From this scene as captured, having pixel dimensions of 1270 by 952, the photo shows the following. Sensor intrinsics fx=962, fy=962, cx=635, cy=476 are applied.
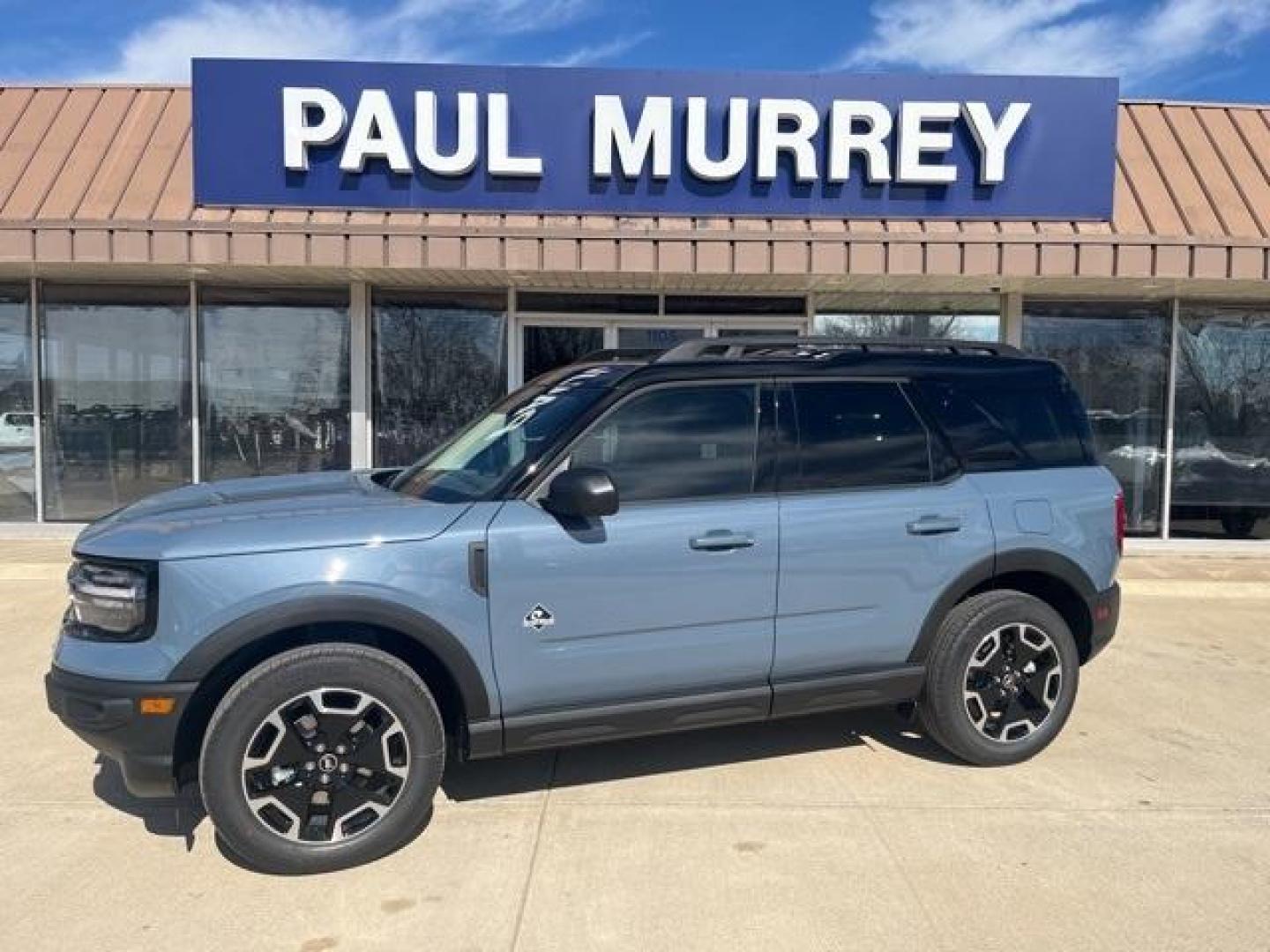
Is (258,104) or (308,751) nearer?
(308,751)

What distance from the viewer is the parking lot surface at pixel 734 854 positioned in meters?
3.00

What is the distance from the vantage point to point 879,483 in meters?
4.07

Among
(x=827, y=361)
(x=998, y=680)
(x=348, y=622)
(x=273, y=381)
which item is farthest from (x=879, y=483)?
(x=273, y=381)

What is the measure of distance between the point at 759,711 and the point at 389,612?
1.51 m

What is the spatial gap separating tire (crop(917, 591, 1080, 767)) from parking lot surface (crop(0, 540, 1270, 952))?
0.14 metres

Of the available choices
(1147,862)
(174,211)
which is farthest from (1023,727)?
(174,211)

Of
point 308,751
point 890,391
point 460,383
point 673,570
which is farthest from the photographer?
point 460,383

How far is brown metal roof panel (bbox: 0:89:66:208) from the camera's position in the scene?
862 centimetres

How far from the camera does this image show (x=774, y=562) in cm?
379

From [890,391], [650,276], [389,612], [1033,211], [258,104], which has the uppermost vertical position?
[258,104]

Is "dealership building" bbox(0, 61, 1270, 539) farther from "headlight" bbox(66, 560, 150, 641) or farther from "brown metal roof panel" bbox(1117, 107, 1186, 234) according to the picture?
"headlight" bbox(66, 560, 150, 641)

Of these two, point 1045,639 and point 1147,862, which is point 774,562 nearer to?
point 1045,639

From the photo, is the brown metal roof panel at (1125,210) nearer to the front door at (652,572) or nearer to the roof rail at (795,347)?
the roof rail at (795,347)

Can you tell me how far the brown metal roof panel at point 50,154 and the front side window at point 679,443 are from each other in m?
7.02
